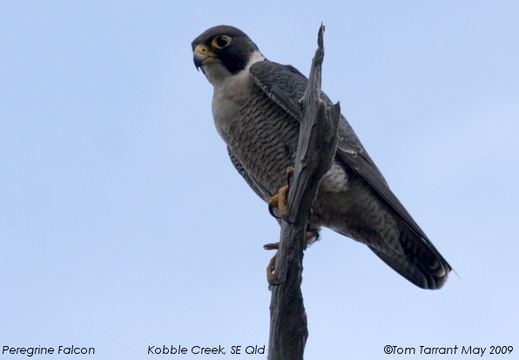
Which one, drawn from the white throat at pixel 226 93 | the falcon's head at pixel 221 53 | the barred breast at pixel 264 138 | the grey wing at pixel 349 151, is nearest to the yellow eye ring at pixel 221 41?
the falcon's head at pixel 221 53

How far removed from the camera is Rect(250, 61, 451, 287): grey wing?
18.4 ft

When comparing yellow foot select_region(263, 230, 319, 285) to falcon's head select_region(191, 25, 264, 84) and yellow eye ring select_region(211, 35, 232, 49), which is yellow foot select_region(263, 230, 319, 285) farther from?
yellow eye ring select_region(211, 35, 232, 49)

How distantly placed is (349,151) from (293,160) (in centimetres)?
42

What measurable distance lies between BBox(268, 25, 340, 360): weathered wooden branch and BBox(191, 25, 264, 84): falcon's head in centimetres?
187

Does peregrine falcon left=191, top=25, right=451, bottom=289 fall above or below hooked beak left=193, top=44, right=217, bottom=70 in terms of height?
below

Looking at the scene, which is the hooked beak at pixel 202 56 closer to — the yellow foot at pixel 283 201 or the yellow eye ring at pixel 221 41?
the yellow eye ring at pixel 221 41

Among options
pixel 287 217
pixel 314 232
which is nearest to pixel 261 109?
pixel 314 232

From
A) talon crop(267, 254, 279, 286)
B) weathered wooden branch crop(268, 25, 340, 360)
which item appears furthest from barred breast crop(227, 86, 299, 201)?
weathered wooden branch crop(268, 25, 340, 360)

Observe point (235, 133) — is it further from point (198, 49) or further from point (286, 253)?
point (286, 253)

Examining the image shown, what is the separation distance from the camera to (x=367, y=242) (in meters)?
6.04

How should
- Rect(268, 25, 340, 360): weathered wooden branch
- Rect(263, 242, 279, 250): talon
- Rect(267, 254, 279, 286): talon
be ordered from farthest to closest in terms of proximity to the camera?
Rect(263, 242, 279, 250): talon → Rect(267, 254, 279, 286): talon → Rect(268, 25, 340, 360): weathered wooden branch

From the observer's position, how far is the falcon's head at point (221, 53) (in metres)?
6.08

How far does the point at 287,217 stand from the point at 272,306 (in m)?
0.53

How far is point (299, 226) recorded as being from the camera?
172 inches
